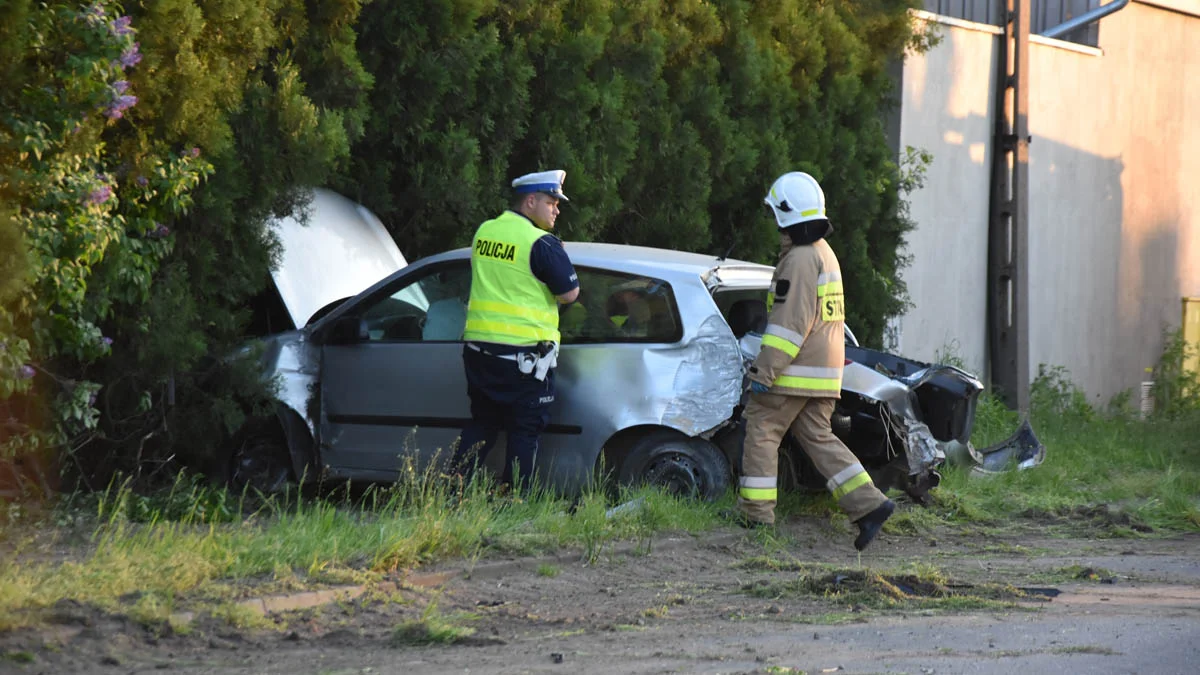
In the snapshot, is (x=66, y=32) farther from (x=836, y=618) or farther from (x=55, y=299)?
(x=836, y=618)

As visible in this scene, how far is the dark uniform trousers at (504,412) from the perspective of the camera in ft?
25.8

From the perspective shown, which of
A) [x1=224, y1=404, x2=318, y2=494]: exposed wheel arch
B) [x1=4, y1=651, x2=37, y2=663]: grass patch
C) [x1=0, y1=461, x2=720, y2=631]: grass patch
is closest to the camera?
[x1=4, y1=651, x2=37, y2=663]: grass patch

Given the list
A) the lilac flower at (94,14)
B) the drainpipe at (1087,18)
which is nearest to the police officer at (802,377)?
the lilac flower at (94,14)

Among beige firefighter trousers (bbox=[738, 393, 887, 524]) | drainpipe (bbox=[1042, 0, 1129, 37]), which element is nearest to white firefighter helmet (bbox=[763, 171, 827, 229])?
beige firefighter trousers (bbox=[738, 393, 887, 524])

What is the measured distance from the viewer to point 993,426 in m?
13.4

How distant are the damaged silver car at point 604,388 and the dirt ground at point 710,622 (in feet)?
2.23

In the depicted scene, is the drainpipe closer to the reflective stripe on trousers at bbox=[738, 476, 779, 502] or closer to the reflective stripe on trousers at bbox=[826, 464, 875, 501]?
the reflective stripe on trousers at bbox=[826, 464, 875, 501]

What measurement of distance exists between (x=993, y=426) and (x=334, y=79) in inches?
273

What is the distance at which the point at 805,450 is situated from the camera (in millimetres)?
7965

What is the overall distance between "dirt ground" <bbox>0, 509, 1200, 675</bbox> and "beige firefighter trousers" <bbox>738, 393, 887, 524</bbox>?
220 millimetres

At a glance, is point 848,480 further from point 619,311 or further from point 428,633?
point 428,633

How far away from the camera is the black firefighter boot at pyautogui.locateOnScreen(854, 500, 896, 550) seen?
7738 mm

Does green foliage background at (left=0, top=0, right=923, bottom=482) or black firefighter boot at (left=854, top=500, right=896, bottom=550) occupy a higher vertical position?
green foliage background at (left=0, top=0, right=923, bottom=482)

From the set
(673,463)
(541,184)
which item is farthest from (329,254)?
(673,463)
